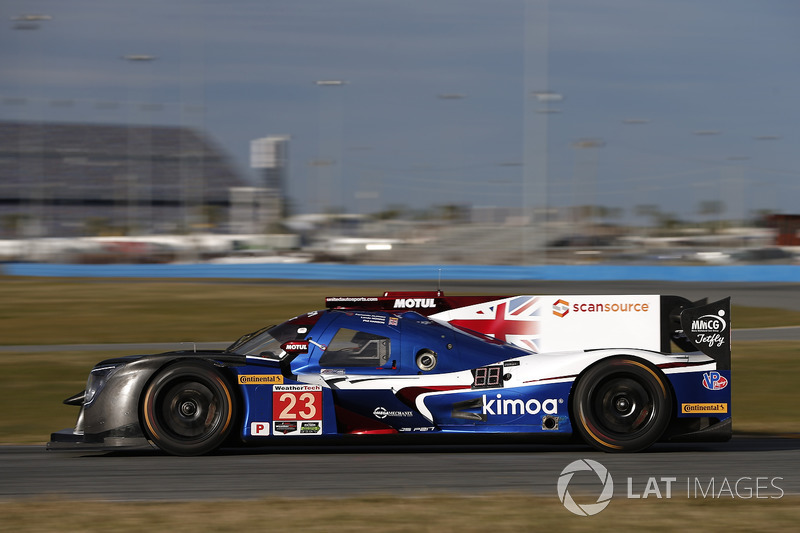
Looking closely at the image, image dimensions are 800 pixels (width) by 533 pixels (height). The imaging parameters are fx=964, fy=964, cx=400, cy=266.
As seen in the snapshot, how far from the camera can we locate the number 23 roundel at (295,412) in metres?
7.42

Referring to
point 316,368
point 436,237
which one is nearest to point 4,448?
point 316,368

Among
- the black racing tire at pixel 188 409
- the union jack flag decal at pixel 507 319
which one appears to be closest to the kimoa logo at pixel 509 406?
the union jack flag decal at pixel 507 319

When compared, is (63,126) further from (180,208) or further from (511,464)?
(511,464)

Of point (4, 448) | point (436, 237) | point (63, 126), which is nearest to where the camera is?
point (4, 448)

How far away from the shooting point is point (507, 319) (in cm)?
854

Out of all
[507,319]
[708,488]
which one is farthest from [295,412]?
[708,488]

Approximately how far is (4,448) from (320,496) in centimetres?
368

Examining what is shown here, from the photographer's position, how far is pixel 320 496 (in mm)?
6047

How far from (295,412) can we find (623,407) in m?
2.56

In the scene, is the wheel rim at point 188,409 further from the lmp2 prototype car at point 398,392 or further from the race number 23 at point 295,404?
the race number 23 at point 295,404

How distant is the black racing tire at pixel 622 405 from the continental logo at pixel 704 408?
17 centimetres

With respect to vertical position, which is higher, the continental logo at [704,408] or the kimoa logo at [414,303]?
the kimoa logo at [414,303]

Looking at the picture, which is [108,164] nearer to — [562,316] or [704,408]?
[562,316]

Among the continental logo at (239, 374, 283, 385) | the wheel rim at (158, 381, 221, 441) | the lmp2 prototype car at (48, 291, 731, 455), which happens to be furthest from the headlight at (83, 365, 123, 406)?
the continental logo at (239, 374, 283, 385)
